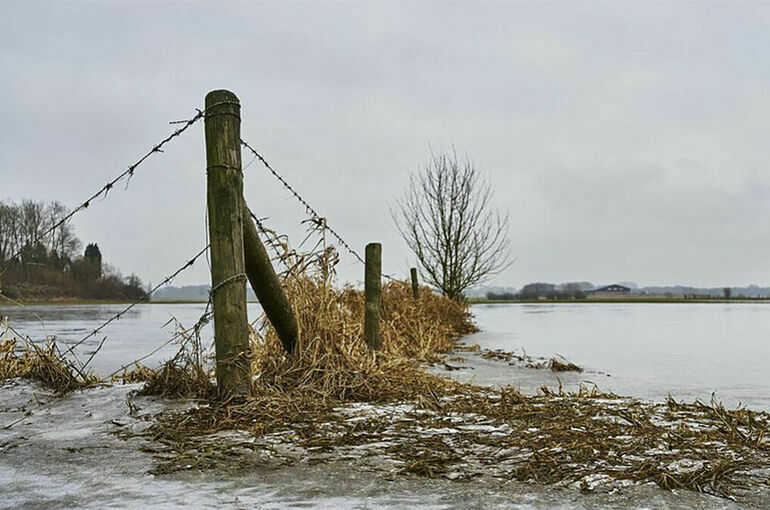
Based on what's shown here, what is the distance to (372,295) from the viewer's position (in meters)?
6.72

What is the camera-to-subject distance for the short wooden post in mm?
4023

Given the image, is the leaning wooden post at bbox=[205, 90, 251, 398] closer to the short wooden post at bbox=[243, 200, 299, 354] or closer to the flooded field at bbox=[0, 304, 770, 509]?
the short wooden post at bbox=[243, 200, 299, 354]

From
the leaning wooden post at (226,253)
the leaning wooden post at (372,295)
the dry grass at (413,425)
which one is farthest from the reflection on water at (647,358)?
the leaning wooden post at (372,295)

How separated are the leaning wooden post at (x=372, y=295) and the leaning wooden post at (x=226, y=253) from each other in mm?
2947

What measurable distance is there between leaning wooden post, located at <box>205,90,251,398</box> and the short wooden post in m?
0.15

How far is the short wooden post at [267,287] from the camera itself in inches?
158

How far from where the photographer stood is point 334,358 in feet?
15.1

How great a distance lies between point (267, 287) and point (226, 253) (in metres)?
0.51

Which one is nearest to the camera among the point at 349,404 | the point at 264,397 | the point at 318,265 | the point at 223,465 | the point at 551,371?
the point at 223,465

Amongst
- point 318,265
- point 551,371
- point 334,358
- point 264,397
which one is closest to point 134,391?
point 264,397

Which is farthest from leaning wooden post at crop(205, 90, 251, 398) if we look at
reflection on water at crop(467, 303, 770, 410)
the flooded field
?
reflection on water at crop(467, 303, 770, 410)

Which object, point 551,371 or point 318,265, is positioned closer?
point 318,265

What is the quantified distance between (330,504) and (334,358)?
2.43 metres

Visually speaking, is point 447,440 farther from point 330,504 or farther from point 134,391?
point 134,391
